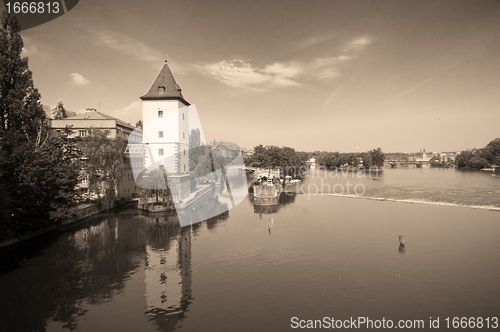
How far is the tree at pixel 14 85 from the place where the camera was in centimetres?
2610

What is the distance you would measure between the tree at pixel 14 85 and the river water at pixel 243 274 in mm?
10902

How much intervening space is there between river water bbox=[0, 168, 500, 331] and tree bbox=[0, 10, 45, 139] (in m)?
10.9

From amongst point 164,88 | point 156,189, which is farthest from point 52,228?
point 164,88

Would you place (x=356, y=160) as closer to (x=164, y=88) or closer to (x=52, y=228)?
(x=164, y=88)

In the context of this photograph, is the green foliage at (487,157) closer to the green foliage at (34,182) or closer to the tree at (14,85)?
the green foliage at (34,182)

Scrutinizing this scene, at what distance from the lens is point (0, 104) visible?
26125mm

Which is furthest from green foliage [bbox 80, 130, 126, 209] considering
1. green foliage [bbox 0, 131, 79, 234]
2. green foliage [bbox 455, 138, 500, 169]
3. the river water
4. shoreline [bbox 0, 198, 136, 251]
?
green foliage [bbox 455, 138, 500, 169]

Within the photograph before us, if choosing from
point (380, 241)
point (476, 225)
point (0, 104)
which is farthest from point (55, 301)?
point (476, 225)

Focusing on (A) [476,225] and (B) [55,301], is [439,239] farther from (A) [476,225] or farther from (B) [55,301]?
(B) [55,301]

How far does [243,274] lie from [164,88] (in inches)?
1415

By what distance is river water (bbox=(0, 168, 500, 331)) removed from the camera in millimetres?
14750

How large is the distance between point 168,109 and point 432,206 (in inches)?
1725

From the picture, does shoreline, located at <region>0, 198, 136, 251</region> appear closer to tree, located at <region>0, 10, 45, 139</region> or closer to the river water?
the river water

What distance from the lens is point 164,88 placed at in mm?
46625
